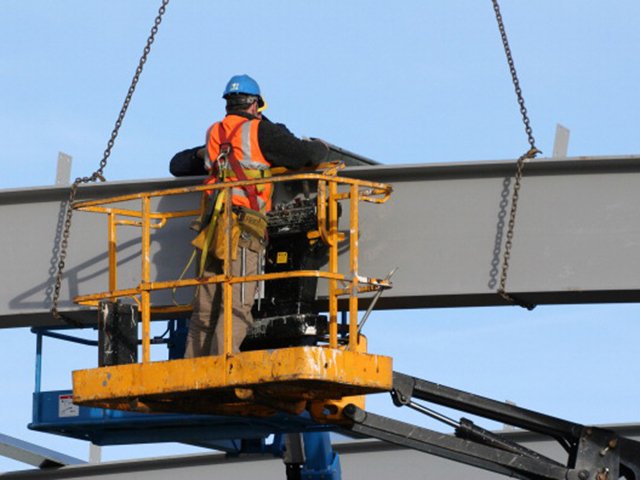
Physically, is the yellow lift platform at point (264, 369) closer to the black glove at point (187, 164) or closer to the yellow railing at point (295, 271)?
the yellow railing at point (295, 271)

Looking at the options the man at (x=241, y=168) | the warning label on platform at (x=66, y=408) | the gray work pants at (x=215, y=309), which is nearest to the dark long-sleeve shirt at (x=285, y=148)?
the man at (x=241, y=168)

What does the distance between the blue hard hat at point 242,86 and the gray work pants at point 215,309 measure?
142 cm

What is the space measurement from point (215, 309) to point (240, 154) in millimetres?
1263

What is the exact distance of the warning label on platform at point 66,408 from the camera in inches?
592

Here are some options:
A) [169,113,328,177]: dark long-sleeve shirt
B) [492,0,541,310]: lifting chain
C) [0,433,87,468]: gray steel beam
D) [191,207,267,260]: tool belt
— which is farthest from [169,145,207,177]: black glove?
[0,433,87,468]: gray steel beam

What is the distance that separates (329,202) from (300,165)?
85 centimetres

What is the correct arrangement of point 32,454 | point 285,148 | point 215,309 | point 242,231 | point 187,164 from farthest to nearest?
point 32,454 → point 187,164 → point 285,148 → point 215,309 → point 242,231

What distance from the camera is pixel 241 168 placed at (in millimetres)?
11836

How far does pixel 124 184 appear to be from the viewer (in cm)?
1292

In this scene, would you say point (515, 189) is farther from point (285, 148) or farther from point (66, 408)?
point (66, 408)

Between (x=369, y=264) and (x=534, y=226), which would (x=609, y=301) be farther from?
(x=369, y=264)

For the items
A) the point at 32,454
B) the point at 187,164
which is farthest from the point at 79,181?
the point at 32,454

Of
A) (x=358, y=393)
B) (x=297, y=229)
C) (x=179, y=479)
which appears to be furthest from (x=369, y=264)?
(x=179, y=479)

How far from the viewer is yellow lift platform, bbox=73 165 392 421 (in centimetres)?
1052
